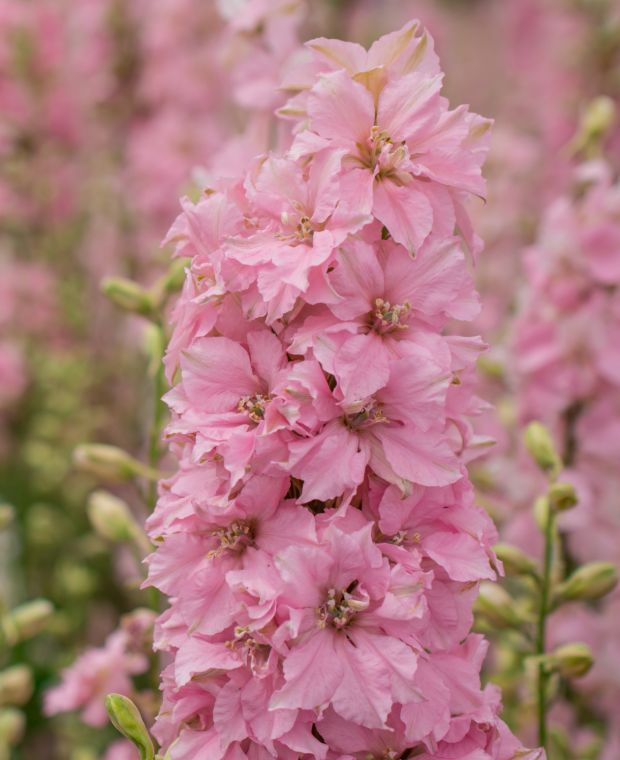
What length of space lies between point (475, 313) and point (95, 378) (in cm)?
109

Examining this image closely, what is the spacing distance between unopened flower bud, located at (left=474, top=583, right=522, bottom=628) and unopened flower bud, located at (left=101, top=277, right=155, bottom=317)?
297mm

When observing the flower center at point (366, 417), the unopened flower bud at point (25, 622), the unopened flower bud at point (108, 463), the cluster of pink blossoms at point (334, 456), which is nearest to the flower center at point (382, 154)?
the cluster of pink blossoms at point (334, 456)

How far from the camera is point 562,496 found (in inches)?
24.4

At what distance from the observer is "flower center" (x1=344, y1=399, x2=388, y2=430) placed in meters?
0.44

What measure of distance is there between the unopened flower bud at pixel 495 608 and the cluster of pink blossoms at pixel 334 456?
0.20 meters

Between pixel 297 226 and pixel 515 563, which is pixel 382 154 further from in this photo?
pixel 515 563

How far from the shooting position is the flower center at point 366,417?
1.44 feet

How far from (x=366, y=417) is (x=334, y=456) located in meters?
0.03

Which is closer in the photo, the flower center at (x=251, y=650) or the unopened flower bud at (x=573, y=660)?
the flower center at (x=251, y=650)

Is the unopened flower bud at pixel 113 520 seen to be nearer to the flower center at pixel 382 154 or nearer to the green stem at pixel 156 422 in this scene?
the green stem at pixel 156 422

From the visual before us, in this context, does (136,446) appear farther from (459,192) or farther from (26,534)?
(459,192)

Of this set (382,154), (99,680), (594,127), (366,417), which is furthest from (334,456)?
(594,127)

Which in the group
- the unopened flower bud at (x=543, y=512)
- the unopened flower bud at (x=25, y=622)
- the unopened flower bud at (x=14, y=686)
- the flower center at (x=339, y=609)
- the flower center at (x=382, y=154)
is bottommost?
the unopened flower bud at (x=14, y=686)

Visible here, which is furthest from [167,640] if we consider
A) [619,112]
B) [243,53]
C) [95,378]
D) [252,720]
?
[619,112]
